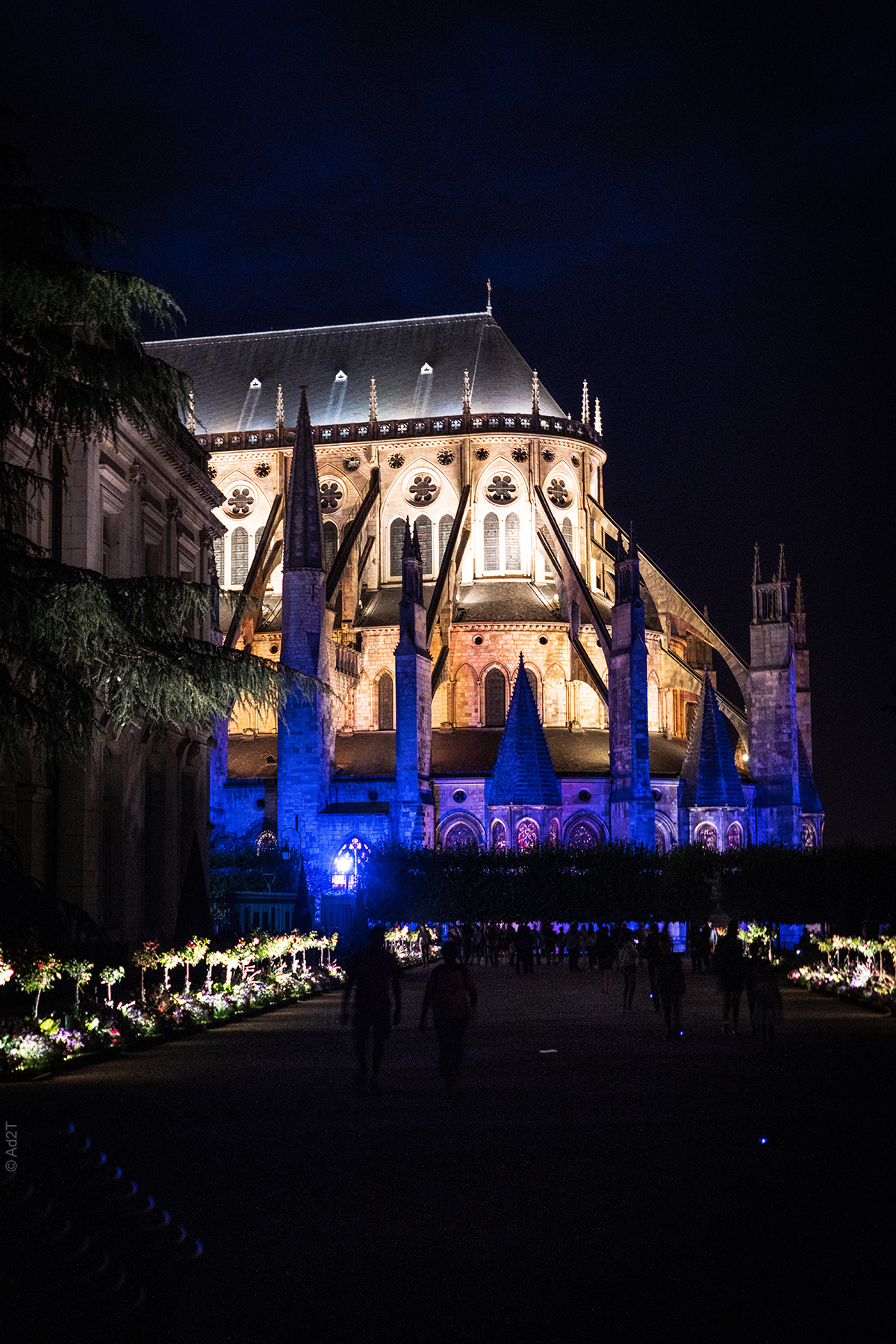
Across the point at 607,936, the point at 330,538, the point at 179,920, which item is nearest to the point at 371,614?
the point at 330,538

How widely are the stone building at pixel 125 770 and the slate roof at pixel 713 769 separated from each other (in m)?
28.7

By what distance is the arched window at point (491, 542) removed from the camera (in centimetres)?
6756

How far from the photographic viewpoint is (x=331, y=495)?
6919 centimetres

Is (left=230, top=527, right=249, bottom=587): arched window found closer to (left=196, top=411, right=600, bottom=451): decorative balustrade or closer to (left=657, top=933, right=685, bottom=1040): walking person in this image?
(left=196, top=411, right=600, bottom=451): decorative balustrade

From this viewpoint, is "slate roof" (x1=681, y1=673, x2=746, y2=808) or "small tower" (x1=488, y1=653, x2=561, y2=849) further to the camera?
"slate roof" (x1=681, y1=673, x2=746, y2=808)

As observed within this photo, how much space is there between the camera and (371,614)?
65625 mm

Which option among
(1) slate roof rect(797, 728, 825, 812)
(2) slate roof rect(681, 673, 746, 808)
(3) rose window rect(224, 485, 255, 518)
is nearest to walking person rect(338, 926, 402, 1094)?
(2) slate roof rect(681, 673, 746, 808)

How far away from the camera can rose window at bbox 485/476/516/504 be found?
67938 mm

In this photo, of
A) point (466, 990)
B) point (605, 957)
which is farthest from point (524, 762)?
point (466, 990)

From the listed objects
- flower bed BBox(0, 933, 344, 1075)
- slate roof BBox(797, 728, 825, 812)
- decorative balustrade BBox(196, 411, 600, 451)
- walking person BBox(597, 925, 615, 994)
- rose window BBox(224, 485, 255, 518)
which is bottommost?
walking person BBox(597, 925, 615, 994)

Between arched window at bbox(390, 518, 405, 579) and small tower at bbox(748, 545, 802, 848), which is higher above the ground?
arched window at bbox(390, 518, 405, 579)

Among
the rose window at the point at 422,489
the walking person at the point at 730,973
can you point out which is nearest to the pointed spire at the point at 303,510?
the rose window at the point at 422,489

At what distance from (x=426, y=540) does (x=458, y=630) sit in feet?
20.4

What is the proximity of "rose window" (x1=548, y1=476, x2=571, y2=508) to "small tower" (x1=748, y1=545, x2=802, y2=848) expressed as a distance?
10.2 m
